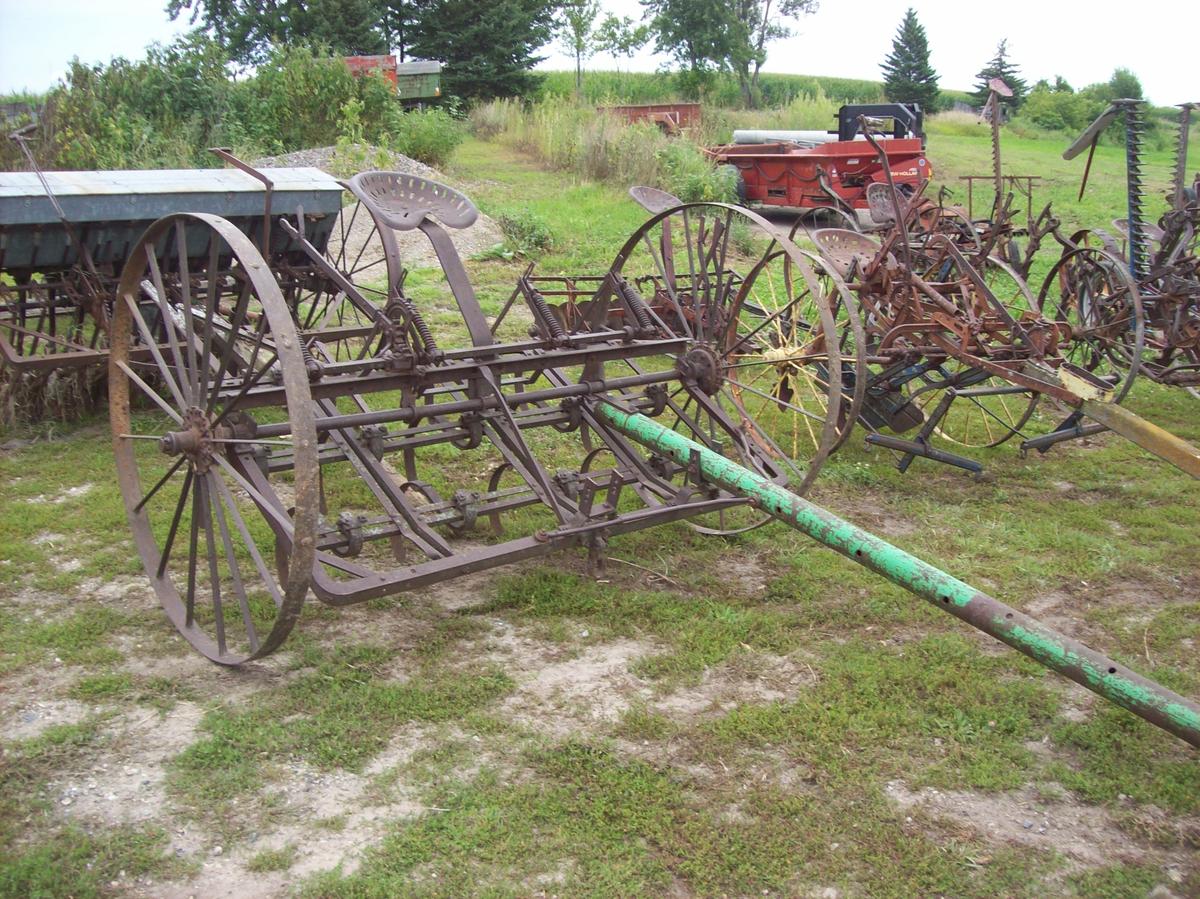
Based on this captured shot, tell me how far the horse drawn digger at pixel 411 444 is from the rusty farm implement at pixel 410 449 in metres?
0.01

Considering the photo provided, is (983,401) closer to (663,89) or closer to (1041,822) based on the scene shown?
(1041,822)

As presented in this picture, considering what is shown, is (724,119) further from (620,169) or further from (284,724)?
(284,724)

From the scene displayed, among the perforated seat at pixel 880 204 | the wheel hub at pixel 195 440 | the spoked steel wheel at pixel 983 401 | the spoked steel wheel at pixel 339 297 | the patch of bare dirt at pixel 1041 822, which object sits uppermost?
the perforated seat at pixel 880 204

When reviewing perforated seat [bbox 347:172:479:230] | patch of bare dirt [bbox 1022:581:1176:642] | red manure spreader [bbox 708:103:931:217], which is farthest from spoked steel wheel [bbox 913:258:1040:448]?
red manure spreader [bbox 708:103:931:217]

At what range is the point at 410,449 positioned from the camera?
4633 millimetres

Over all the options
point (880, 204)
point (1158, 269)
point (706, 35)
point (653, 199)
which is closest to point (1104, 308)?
point (1158, 269)

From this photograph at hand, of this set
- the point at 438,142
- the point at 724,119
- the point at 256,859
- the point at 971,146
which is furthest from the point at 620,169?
the point at 256,859

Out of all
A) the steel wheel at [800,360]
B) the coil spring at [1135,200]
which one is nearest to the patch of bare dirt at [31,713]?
the steel wheel at [800,360]

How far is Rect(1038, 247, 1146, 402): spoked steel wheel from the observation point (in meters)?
5.96

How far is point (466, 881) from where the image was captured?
2.63m

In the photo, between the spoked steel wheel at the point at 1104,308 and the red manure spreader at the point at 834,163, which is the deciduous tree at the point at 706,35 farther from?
the spoked steel wheel at the point at 1104,308

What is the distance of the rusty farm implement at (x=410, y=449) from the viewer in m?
3.12

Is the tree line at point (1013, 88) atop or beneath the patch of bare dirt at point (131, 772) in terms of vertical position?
atop

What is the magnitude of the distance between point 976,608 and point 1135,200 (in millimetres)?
5068
